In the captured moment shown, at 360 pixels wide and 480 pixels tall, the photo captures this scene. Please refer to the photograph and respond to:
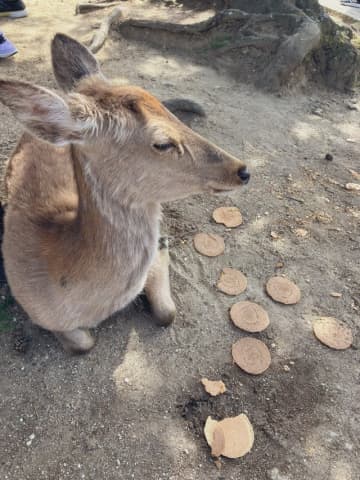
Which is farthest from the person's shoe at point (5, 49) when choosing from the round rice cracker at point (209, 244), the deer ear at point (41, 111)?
the deer ear at point (41, 111)

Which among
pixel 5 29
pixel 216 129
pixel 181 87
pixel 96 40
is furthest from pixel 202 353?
pixel 5 29

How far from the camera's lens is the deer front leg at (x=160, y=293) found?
108 inches

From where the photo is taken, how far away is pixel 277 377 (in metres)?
2.56

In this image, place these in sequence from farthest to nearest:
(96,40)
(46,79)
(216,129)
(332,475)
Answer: (96,40), (46,79), (216,129), (332,475)

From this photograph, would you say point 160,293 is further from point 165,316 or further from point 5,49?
point 5,49

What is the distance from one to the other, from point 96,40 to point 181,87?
5.71 feet

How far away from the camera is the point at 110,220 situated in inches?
81.4

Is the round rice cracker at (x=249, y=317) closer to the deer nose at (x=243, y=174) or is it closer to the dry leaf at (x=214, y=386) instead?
the dry leaf at (x=214, y=386)

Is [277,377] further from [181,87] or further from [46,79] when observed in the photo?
[46,79]

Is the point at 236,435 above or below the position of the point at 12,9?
below

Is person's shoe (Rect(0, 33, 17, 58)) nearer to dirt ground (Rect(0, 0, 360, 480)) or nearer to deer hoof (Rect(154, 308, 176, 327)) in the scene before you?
dirt ground (Rect(0, 0, 360, 480))

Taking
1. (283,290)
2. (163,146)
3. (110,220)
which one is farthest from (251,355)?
(163,146)

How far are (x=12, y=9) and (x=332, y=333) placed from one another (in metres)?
7.07

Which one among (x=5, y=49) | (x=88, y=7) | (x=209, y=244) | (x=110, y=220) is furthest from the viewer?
(x=88, y=7)
